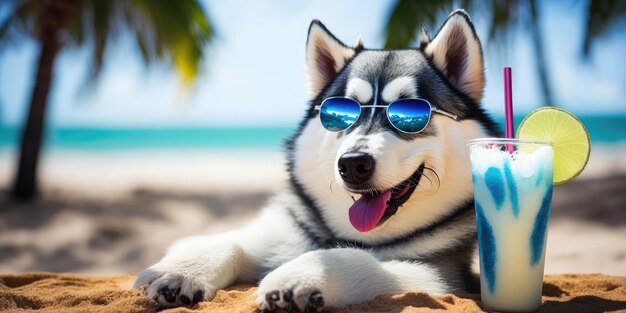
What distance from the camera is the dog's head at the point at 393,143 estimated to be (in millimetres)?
2707

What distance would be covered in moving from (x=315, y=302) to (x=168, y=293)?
0.75 meters

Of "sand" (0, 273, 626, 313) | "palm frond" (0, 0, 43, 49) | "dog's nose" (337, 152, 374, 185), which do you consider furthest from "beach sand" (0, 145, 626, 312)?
"palm frond" (0, 0, 43, 49)

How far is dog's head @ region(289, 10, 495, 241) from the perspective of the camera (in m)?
2.71

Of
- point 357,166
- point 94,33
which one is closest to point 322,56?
point 357,166

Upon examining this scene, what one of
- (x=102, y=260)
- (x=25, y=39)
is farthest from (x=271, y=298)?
(x=25, y=39)

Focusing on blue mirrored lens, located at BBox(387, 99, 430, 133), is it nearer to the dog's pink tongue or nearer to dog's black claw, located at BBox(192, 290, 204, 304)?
the dog's pink tongue

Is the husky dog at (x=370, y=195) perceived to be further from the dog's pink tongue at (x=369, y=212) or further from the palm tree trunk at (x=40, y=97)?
the palm tree trunk at (x=40, y=97)

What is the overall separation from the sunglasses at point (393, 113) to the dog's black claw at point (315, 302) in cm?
95

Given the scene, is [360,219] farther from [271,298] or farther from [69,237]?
[69,237]

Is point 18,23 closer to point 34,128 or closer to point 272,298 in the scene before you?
point 34,128

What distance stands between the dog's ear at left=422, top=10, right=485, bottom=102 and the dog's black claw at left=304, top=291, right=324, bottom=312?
1428 millimetres

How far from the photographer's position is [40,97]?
9.38 meters

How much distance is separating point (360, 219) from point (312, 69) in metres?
1.07

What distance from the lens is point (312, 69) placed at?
3.39m
